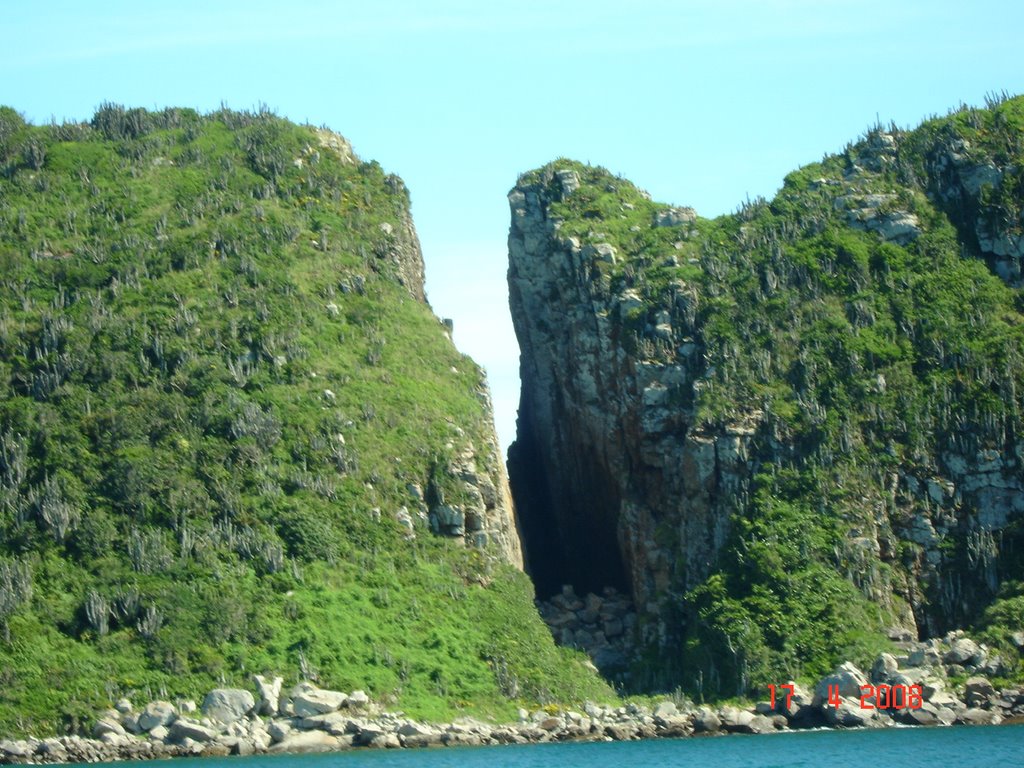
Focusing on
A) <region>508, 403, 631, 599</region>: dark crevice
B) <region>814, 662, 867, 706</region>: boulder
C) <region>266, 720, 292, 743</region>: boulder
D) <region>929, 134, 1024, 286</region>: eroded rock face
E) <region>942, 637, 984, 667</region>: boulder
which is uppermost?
<region>929, 134, 1024, 286</region>: eroded rock face

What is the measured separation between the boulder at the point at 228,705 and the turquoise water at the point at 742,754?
12.6 ft

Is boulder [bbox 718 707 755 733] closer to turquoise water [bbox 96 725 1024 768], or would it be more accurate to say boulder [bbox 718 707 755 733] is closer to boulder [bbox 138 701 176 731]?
turquoise water [bbox 96 725 1024 768]

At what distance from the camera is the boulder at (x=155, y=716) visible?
250 ft

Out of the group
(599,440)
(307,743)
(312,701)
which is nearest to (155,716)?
(307,743)

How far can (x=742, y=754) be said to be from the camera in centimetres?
7281

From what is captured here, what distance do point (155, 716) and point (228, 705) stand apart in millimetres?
3137

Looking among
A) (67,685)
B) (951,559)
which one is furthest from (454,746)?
(951,559)

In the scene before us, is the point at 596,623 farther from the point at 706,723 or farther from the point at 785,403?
the point at 706,723

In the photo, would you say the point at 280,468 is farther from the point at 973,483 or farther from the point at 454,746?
the point at 973,483

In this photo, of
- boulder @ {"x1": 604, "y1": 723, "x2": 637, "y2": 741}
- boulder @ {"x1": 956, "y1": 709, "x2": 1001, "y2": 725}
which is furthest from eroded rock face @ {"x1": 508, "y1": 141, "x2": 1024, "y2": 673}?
boulder @ {"x1": 604, "y1": 723, "x2": 637, "y2": 741}
